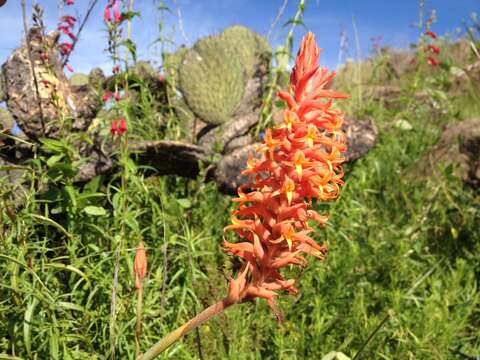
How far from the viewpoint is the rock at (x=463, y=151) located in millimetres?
4531

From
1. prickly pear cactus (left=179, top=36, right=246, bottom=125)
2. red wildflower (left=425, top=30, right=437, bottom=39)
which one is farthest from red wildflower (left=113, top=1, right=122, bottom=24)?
red wildflower (left=425, top=30, right=437, bottom=39)

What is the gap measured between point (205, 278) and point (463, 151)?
10.7 feet

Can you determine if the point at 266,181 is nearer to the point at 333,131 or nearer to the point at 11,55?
the point at 333,131

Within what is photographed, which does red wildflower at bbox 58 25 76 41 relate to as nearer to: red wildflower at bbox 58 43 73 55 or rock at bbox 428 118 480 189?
red wildflower at bbox 58 43 73 55

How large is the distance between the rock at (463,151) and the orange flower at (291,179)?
3159 millimetres

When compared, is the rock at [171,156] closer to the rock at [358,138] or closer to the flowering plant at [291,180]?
the rock at [358,138]

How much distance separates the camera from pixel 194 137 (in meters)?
4.73

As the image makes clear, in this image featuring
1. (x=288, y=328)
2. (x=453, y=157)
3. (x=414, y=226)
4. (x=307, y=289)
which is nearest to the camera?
(x=288, y=328)

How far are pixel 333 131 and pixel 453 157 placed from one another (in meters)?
4.36

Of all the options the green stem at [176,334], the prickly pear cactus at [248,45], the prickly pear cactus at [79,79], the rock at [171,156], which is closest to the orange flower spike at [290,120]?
the green stem at [176,334]

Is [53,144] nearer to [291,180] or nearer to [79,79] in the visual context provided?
[291,180]

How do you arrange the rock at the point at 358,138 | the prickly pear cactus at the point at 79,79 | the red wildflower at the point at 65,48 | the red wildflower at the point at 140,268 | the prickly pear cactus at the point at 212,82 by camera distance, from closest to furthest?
the red wildflower at the point at 140,268
the red wildflower at the point at 65,48
the rock at the point at 358,138
the prickly pear cactus at the point at 212,82
the prickly pear cactus at the point at 79,79

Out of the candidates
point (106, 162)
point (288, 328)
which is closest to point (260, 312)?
point (288, 328)

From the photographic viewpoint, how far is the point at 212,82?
4.73 m
